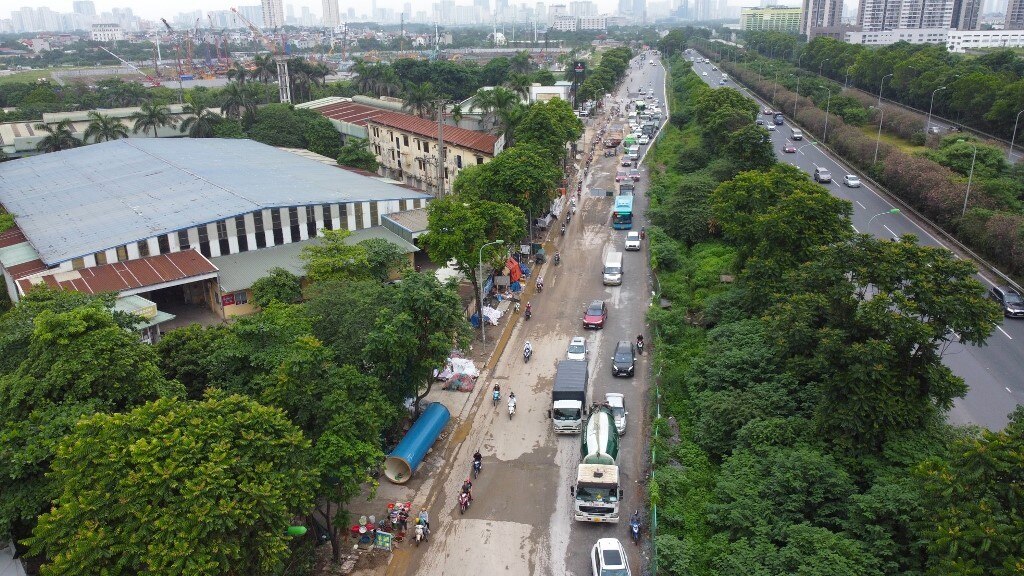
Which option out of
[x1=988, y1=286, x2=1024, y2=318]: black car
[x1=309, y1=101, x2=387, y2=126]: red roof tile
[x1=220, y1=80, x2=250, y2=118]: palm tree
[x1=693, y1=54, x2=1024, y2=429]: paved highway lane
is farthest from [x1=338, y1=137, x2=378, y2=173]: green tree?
[x1=988, y1=286, x2=1024, y2=318]: black car

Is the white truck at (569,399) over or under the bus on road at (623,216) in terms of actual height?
under

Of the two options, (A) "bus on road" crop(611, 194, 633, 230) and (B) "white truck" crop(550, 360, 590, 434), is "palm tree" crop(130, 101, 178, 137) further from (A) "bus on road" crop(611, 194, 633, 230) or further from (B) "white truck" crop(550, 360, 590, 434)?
(B) "white truck" crop(550, 360, 590, 434)

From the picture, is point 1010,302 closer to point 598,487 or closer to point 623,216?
point 598,487

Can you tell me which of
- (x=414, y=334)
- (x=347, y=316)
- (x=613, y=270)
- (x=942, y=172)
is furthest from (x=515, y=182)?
(x=942, y=172)

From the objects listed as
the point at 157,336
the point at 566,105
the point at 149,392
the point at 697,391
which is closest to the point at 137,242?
the point at 157,336

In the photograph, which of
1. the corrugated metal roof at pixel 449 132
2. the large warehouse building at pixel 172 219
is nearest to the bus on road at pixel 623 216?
the corrugated metal roof at pixel 449 132

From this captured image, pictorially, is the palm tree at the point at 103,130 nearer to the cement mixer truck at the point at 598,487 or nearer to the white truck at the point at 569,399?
the white truck at the point at 569,399

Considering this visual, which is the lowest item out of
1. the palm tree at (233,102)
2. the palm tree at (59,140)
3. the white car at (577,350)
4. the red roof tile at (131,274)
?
the white car at (577,350)
